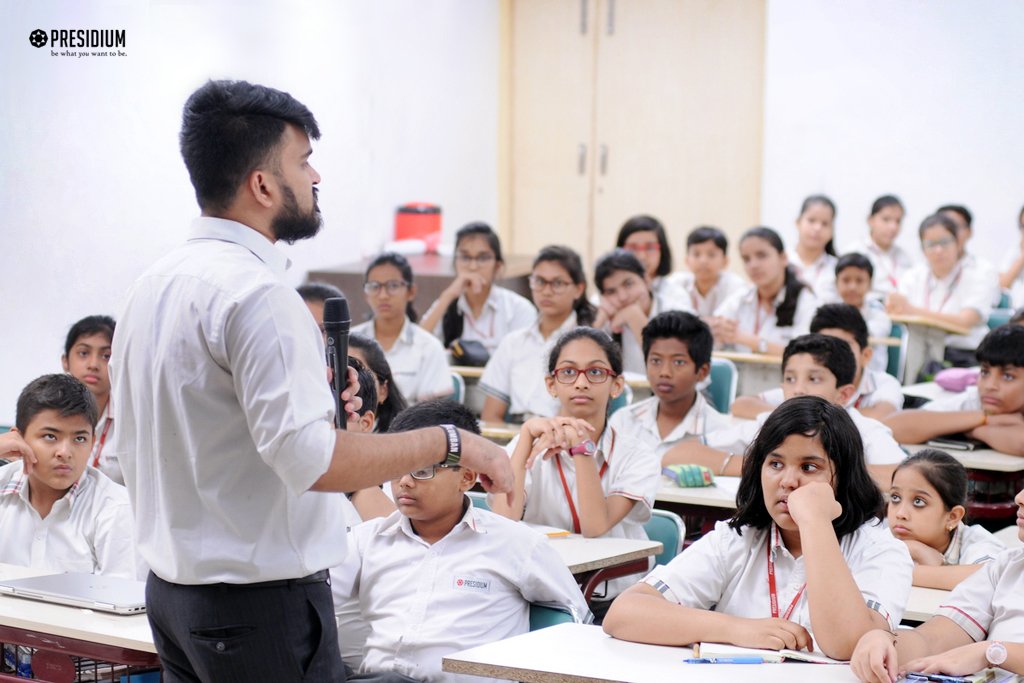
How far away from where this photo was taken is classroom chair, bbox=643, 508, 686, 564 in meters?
3.09

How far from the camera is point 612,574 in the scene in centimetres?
279

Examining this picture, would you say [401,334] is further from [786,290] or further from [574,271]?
[786,290]

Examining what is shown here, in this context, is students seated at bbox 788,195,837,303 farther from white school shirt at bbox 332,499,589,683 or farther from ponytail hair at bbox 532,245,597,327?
white school shirt at bbox 332,499,589,683

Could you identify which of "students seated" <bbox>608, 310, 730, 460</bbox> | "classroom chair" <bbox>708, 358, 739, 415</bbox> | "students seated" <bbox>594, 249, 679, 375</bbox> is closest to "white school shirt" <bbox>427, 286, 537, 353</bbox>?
"students seated" <bbox>594, 249, 679, 375</bbox>

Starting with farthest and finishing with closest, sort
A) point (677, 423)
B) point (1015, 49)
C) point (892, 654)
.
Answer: point (1015, 49) → point (677, 423) → point (892, 654)

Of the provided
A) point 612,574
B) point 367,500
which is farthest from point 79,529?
point 612,574

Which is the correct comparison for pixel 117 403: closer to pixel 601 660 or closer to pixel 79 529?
pixel 601 660

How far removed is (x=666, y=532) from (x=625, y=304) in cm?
225

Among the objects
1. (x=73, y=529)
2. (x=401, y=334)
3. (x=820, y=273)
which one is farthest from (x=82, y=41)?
(x=820, y=273)

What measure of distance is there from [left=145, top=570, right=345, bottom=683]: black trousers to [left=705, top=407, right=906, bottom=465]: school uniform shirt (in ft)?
5.87

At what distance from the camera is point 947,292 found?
683 cm

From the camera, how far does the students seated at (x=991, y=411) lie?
12.8ft

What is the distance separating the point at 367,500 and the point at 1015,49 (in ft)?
21.0

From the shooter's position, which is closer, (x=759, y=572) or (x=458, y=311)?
(x=759, y=572)
